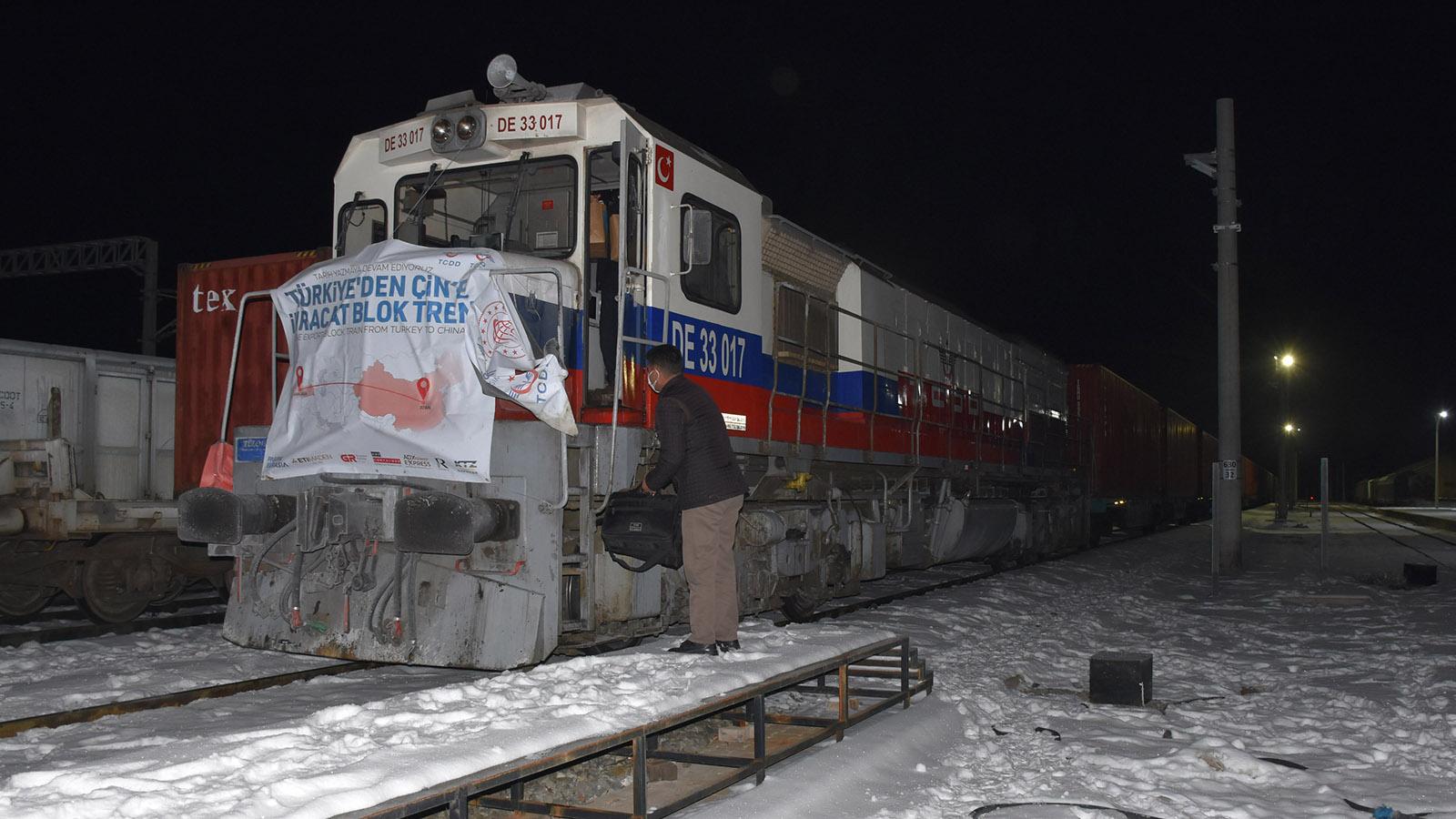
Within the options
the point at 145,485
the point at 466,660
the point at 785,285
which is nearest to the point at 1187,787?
the point at 466,660

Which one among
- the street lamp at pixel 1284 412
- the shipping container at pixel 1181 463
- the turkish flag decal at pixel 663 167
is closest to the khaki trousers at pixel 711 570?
the turkish flag decal at pixel 663 167

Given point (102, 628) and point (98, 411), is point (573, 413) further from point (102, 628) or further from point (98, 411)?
point (98, 411)

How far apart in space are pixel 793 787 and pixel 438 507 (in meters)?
2.31

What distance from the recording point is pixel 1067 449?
19.8 metres

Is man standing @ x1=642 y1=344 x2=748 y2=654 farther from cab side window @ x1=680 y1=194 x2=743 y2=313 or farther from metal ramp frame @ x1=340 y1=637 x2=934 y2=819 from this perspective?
cab side window @ x1=680 y1=194 x2=743 y2=313

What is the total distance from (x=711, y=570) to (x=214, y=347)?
21.5 feet

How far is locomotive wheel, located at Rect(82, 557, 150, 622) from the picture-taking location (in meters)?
10.2

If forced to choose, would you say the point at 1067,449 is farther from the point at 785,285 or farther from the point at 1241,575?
the point at 785,285

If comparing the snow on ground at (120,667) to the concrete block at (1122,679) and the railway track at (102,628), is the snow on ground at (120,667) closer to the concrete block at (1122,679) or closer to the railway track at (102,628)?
the railway track at (102,628)

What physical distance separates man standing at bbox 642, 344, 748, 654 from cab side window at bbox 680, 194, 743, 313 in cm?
167

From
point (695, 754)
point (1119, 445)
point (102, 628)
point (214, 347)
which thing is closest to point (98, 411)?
point (214, 347)

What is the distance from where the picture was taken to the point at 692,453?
19.9 feet

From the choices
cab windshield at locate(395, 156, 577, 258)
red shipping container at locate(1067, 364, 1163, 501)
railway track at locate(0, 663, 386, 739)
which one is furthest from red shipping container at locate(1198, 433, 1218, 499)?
railway track at locate(0, 663, 386, 739)

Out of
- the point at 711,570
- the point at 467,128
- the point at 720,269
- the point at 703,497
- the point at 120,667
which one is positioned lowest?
the point at 120,667
